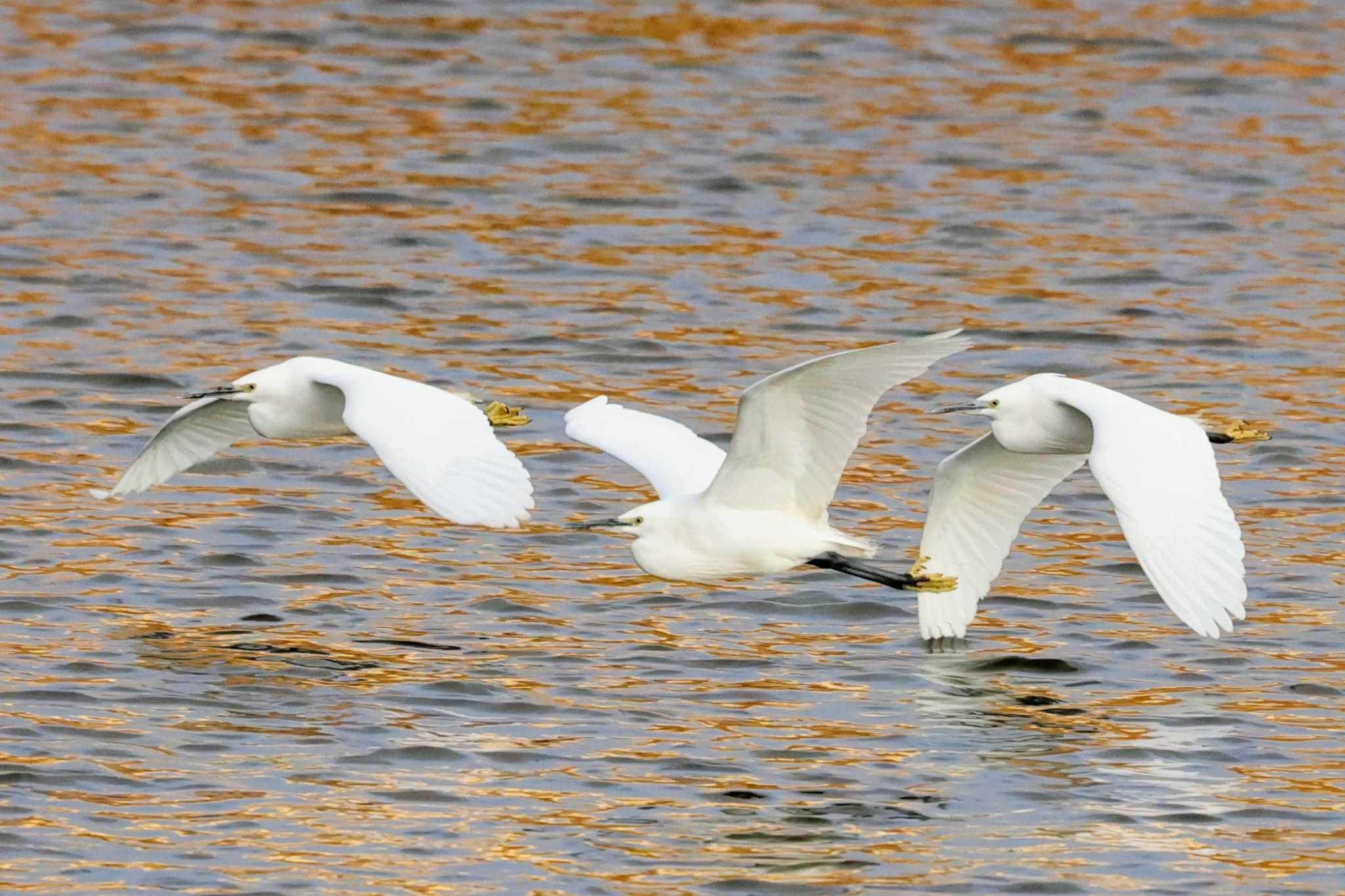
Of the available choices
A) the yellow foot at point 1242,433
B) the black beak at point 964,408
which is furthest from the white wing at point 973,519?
the yellow foot at point 1242,433

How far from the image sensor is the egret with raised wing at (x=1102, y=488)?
32.5 feet

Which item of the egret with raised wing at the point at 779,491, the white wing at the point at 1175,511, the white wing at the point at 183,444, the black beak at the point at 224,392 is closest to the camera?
the white wing at the point at 1175,511

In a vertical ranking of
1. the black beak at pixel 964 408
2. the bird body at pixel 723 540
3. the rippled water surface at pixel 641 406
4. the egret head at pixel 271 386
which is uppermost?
the black beak at pixel 964 408

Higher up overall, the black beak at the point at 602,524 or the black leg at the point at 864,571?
the black beak at the point at 602,524

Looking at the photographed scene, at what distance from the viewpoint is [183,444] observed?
1308 cm

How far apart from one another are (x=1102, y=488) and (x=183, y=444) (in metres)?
4.60

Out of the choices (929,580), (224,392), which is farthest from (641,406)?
(929,580)

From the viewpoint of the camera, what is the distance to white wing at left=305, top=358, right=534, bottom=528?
34.6ft

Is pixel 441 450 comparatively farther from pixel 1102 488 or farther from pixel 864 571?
pixel 1102 488

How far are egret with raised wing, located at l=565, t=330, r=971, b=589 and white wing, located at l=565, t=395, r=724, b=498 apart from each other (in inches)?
1.5

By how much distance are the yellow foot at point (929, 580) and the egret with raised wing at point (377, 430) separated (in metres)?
1.70

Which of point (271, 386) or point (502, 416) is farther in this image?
point (271, 386)

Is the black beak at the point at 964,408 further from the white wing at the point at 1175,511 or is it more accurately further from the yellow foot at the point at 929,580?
the white wing at the point at 1175,511

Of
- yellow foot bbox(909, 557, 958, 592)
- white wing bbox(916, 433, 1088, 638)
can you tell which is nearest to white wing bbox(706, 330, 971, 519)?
yellow foot bbox(909, 557, 958, 592)
